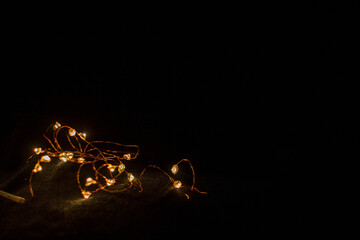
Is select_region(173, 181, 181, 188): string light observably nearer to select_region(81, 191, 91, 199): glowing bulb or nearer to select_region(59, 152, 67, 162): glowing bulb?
select_region(81, 191, 91, 199): glowing bulb

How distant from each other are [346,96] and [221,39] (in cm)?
163

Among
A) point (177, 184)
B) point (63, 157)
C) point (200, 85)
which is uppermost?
point (200, 85)

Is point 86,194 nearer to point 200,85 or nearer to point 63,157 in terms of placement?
point 63,157

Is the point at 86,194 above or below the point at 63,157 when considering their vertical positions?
below

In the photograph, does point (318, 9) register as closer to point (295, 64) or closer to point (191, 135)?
point (295, 64)

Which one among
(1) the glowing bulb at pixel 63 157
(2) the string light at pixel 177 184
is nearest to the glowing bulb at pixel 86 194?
(1) the glowing bulb at pixel 63 157

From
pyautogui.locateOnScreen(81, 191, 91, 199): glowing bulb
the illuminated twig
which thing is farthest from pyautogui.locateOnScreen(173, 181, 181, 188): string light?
the illuminated twig

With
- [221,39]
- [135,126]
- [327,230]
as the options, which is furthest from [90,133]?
[327,230]

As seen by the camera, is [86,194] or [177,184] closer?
[86,194]

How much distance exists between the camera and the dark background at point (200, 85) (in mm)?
2557

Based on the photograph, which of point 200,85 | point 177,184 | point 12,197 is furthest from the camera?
point 200,85

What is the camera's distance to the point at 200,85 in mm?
2703

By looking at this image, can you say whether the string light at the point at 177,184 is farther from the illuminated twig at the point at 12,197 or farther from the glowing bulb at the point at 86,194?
the illuminated twig at the point at 12,197

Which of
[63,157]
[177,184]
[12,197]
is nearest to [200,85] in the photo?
[177,184]
